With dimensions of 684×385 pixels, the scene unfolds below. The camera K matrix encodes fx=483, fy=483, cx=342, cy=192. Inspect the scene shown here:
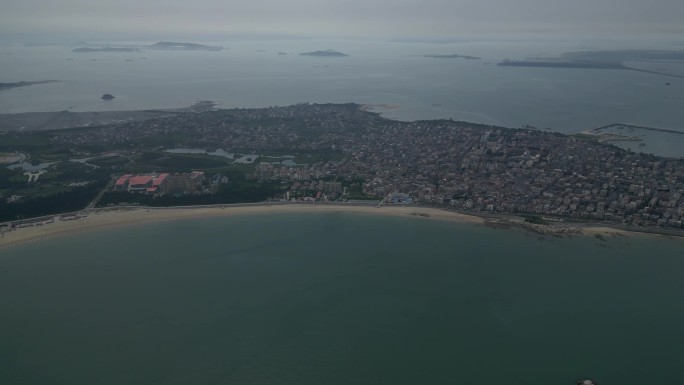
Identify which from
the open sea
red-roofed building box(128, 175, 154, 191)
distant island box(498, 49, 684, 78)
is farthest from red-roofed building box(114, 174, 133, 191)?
distant island box(498, 49, 684, 78)

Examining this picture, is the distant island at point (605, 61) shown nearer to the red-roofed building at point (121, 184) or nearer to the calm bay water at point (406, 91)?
the calm bay water at point (406, 91)

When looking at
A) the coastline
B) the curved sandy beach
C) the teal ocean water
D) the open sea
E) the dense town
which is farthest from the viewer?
the open sea

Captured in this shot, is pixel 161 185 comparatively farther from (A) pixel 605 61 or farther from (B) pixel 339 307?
(A) pixel 605 61

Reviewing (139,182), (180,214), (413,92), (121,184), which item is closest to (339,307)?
(180,214)

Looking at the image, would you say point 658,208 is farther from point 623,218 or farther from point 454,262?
point 454,262

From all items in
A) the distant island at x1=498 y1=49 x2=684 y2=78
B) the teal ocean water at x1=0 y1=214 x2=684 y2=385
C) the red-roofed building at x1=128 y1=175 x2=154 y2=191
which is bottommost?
the teal ocean water at x1=0 y1=214 x2=684 y2=385

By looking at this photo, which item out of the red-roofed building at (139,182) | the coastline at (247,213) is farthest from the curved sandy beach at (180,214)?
the red-roofed building at (139,182)

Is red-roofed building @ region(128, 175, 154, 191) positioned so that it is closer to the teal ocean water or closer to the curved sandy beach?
the curved sandy beach
